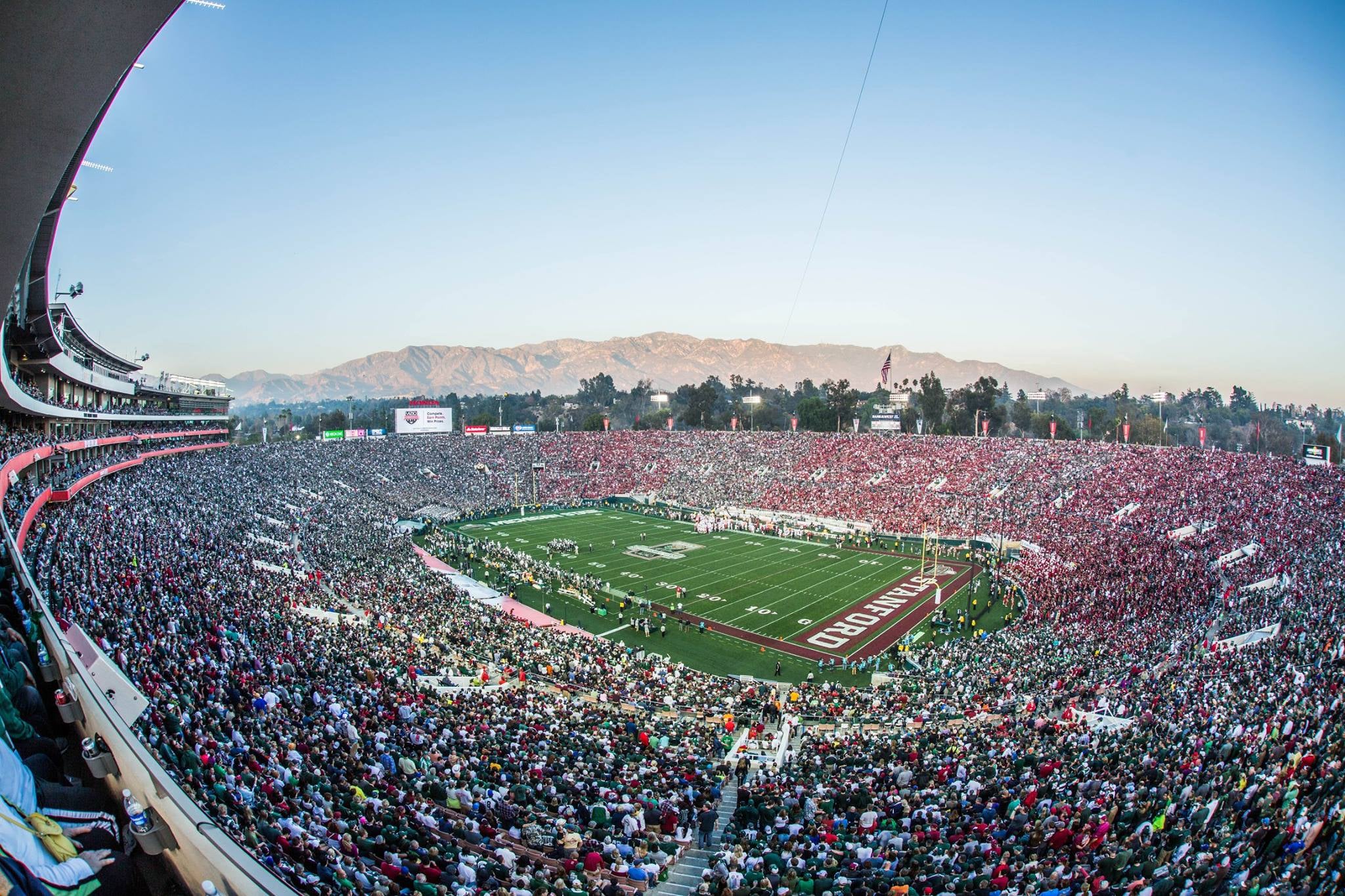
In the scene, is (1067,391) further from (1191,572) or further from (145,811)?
(145,811)

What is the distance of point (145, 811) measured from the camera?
6.80 meters

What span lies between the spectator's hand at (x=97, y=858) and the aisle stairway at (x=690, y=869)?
6737 millimetres

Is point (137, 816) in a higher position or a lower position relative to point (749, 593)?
higher

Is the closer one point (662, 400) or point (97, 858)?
point (97, 858)

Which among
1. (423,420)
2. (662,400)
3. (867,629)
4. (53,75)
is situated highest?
(662,400)

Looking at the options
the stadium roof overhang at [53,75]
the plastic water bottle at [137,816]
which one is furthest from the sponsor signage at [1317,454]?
the stadium roof overhang at [53,75]

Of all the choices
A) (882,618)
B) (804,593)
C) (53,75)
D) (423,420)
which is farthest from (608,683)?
(423,420)

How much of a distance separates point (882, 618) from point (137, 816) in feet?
92.8

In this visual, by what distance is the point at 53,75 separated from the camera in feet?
15.4

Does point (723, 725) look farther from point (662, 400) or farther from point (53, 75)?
point (662, 400)

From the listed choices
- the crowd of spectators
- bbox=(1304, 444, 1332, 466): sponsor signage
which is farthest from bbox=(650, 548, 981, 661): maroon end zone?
bbox=(1304, 444, 1332, 466): sponsor signage

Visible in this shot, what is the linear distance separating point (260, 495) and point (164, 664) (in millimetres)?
32721

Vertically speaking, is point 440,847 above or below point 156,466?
below

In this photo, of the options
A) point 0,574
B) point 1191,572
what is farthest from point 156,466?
point 1191,572
